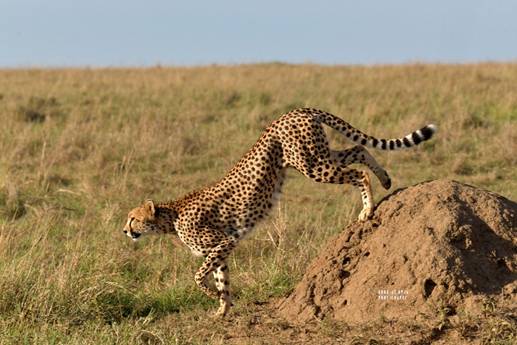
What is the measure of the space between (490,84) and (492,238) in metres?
10.5

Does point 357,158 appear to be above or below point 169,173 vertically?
above

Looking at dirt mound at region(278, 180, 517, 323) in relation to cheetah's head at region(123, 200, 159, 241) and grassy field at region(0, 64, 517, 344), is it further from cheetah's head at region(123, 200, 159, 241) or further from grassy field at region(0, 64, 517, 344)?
cheetah's head at region(123, 200, 159, 241)

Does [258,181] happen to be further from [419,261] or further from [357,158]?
[419,261]

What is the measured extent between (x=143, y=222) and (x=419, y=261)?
5.32 feet

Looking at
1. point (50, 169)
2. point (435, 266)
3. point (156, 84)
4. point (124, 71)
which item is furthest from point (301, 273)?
point (124, 71)

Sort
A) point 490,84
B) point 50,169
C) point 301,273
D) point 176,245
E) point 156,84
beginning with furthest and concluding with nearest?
point 156,84 < point 490,84 < point 50,169 < point 176,245 < point 301,273

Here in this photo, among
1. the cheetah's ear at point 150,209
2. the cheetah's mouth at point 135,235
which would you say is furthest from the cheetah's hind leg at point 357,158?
the cheetah's mouth at point 135,235

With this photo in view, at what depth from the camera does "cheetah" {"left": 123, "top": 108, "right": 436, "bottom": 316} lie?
480 cm

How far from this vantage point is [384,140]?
16.0 feet

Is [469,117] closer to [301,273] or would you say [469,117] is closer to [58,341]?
[301,273]

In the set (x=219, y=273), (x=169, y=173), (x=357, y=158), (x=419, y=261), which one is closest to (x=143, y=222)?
(x=219, y=273)

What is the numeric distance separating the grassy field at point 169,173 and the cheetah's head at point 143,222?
319 millimetres

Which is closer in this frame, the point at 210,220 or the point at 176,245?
the point at 210,220

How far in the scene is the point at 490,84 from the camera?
14.4 metres
